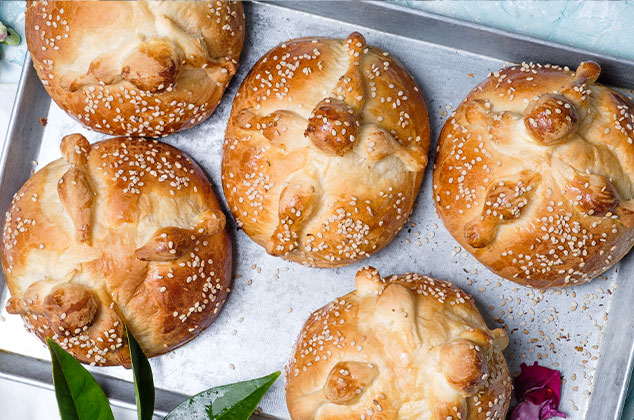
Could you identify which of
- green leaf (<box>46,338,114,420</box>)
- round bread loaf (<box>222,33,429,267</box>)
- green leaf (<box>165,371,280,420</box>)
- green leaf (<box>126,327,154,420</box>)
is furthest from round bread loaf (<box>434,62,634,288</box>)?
green leaf (<box>46,338,114,420</box>)

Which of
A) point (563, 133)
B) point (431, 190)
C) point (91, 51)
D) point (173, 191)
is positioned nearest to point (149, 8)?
point (91, 51)

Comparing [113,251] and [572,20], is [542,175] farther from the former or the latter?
[113,251]

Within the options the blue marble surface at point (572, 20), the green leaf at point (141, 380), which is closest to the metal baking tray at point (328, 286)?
the blue marble surface at point (572, 20)

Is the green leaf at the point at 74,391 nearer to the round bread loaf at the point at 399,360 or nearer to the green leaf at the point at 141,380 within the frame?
the green leaf at the point at 141,380

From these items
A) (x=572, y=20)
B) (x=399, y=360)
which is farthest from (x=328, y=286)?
(x=572, y=20)

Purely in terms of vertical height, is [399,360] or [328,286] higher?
[399,360]

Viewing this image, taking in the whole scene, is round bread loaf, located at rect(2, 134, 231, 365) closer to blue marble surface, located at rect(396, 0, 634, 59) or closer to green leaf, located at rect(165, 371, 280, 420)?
green leaf, located at rect(165, 371, 280, 420)
